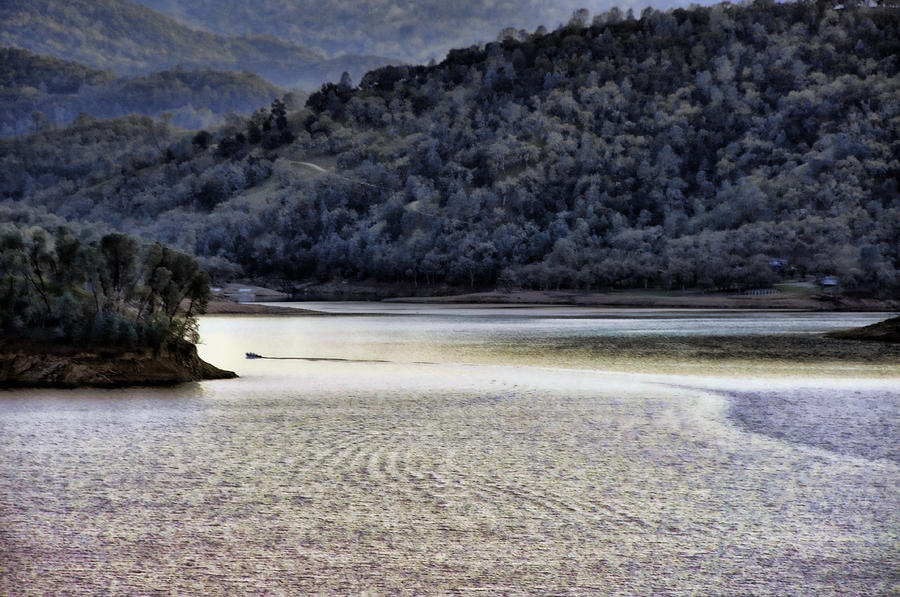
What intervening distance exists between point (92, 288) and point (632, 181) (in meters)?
128

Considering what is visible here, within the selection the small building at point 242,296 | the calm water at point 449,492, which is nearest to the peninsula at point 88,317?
the calm water at point 449,492

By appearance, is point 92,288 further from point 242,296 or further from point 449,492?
point 242,296

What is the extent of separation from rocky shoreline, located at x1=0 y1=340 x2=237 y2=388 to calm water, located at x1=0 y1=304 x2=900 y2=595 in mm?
933

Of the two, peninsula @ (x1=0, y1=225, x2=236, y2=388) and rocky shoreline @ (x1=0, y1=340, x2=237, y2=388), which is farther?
peninsula @ (x1=0, y1=225, x2=236, y2=388)

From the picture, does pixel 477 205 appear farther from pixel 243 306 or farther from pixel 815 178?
pixel 243 306

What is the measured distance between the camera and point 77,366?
18672 mm

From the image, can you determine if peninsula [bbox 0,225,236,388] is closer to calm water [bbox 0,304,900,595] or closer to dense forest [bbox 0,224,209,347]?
dense forest [bbox 0,224,209,347]

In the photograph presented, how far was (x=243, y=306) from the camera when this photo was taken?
85.9m

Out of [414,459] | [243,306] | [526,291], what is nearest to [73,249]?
[414,459]

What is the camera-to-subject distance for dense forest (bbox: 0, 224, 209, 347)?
1895 cm

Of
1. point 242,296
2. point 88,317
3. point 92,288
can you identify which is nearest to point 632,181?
point 242,296

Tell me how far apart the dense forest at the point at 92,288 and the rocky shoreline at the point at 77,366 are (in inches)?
9.5

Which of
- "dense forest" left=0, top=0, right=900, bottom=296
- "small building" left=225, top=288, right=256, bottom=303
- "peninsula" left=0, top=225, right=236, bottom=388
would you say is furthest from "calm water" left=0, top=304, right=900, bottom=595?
"small building" left=225, top=288, right=256, bottom=303

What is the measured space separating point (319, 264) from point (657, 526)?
14550cm
